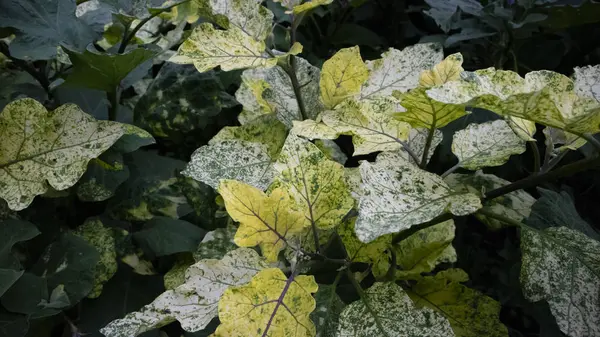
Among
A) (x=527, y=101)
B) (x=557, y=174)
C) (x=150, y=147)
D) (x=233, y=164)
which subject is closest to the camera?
(x=527, y=101)

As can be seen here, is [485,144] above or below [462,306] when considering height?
above

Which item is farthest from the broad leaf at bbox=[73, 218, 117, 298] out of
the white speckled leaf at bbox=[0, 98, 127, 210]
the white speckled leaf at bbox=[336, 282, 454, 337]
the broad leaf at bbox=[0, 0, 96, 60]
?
the white speckled leaf at bbox=[336, 282, 454, 337]

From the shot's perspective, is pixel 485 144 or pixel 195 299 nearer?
pixel 195 299

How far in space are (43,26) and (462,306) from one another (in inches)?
29.3

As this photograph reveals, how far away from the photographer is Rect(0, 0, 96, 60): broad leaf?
0.83 metres

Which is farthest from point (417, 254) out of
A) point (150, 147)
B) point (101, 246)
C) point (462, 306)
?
point (150, 147)

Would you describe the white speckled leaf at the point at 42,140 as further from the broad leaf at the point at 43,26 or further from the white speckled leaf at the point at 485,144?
the white speckled leaf at the point at 485,144

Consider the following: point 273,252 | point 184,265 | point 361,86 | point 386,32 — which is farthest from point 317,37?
point 273,252

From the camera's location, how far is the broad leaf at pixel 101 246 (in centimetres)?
86

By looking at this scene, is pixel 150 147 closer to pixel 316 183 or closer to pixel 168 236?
pixel 168 236

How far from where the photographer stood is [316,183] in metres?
0.67

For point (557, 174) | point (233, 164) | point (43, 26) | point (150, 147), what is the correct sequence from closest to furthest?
point (557, 174)
point (233, 164)
point (43, 26)
point (150, 147)

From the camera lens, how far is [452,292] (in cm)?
77

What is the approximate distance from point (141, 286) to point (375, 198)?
510 millimetres
